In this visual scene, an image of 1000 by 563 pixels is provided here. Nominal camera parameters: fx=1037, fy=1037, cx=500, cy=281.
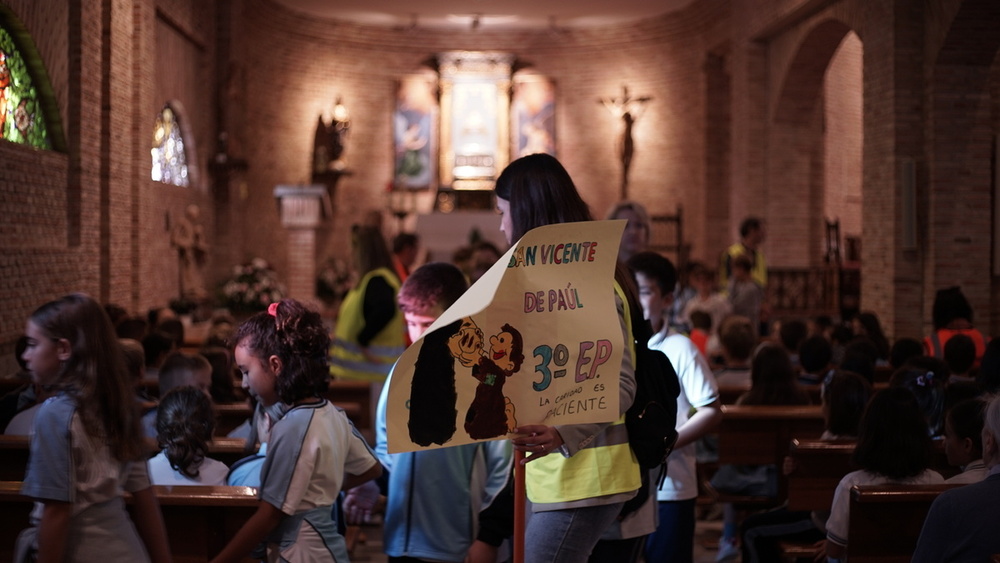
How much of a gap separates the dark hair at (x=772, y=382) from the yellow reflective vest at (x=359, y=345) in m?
2.04

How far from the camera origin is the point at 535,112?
19.8 metres

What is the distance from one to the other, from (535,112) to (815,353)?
14.1 metres

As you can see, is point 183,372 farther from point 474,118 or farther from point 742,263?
point 474,118

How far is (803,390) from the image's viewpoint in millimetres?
5766

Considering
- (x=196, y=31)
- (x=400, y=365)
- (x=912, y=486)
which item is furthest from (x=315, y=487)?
(x=196, y=31)

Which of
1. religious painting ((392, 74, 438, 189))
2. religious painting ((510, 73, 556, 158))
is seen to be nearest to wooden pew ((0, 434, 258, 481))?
religious painting ((392, 74, 438, 189))

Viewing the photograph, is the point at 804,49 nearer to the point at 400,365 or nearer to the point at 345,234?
the point at 345,234

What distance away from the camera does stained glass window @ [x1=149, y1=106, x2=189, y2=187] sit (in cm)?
1376

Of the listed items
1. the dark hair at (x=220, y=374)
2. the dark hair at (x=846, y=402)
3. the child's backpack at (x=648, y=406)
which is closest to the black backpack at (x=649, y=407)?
the child's backpack at (x=648, y=406)

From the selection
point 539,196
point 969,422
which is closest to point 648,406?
point 539,196

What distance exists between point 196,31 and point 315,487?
539 inches

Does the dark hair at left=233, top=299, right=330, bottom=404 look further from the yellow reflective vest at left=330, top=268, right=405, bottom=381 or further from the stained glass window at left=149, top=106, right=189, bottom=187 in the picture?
the stained glass window at left=149, top=106, right=189, bottom=187

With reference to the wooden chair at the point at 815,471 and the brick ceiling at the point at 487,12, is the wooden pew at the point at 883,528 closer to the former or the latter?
the wooden chair at the point at 815,471

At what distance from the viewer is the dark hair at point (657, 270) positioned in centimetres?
370
